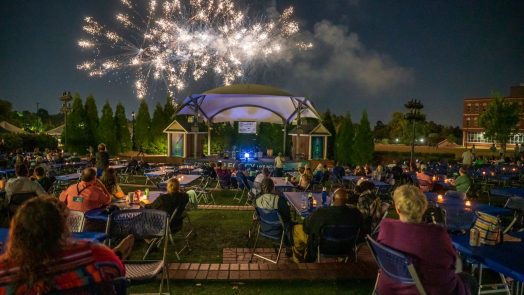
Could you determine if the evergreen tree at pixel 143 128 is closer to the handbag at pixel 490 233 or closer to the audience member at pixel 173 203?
the audience member at pixel 173 203

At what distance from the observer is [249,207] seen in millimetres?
10719

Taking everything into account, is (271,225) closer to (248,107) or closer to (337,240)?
(337,240)

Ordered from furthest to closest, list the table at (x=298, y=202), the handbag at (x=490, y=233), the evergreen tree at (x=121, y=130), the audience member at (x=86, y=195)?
the evergreen tree at (x=121, y=130), the table at (x=298, y=202), the audience member at (x=86, y=195), the handbag at (x=490, y=233)

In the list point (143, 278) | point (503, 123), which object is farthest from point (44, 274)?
point (503, 123)

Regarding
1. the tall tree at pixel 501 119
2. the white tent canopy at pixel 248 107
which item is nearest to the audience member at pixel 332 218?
the white tent canopy at pixel 248 107

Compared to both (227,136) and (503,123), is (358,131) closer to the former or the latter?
(227,136)

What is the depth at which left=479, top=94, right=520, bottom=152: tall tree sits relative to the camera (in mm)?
39375

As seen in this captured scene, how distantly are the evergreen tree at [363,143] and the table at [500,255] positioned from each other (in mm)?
23788

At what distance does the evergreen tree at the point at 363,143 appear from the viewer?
2738 cm

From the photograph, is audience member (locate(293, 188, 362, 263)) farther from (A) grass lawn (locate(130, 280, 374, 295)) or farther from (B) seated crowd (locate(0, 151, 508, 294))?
(A) grass lawn (locate(130, 280, 374, 295))

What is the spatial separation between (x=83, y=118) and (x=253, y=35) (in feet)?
47.3

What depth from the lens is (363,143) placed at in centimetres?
2753

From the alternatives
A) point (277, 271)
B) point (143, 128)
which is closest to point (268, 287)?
point (277, 271)

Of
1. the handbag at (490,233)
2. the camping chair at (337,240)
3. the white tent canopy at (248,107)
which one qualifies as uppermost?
the white tent canopy at (248,107)
